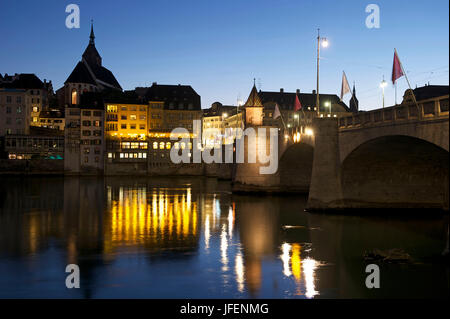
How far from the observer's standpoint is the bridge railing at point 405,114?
24.2m

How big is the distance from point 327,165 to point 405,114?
1090 cm

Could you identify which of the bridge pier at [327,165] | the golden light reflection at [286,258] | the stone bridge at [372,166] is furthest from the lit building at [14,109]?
the golden light reflection at [286,258]

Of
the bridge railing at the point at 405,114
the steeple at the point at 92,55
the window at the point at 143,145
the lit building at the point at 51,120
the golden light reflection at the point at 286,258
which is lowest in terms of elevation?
the golden light reflection at the point at 286,258

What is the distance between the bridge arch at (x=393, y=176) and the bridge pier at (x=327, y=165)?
571mm

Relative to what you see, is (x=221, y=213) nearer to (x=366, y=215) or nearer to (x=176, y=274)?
(x=366, y=215)

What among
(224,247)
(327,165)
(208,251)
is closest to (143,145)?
(327,165)

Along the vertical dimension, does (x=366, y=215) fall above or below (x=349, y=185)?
below

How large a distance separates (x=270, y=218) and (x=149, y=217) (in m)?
10.0

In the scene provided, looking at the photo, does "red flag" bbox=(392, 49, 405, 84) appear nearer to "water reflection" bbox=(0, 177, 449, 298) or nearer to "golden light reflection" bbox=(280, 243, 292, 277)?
"water reflection" bbox=(0, 177, 449, 298)

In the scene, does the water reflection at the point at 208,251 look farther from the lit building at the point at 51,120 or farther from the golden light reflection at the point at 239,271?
the lit building at the point at 51,120

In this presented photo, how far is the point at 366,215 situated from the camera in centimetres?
3678

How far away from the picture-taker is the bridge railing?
24.2 metres
